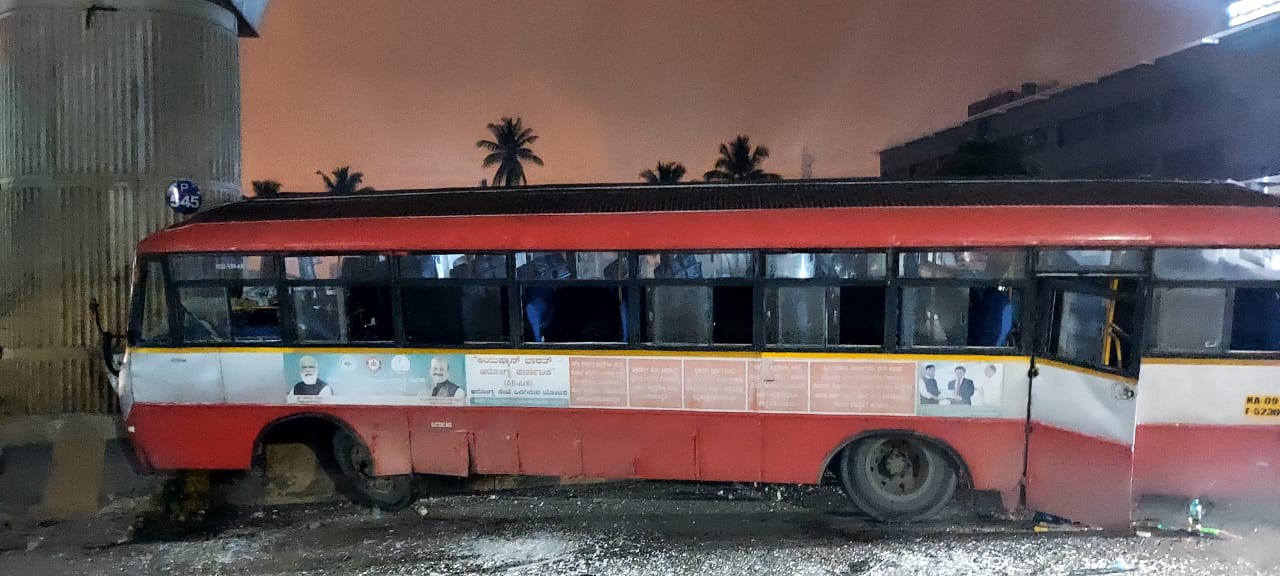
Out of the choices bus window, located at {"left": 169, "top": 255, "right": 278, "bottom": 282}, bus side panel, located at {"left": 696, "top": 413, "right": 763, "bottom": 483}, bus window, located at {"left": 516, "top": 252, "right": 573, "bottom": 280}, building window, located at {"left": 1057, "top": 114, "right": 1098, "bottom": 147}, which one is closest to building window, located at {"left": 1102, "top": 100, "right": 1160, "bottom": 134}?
building window, located at {"left": 1057, "top": 114, "right": 1098, "bottom": 147}

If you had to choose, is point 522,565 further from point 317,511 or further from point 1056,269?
point 1056,269

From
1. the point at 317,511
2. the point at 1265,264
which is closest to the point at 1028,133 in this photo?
the point at 1265,264

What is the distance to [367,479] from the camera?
285 inches

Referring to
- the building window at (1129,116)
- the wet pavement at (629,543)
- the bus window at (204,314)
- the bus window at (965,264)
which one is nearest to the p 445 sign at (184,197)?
the bus window at (204,314)

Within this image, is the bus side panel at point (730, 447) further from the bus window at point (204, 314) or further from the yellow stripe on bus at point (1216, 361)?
the bus window at point (204, 314)

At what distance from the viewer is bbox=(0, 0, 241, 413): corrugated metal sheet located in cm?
1009

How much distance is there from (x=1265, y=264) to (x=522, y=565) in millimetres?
5745

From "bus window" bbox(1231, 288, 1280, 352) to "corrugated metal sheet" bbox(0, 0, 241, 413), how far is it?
1155 centimetres

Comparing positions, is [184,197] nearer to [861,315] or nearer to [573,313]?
[573,313]

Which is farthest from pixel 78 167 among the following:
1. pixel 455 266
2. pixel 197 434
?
pixel 455 266

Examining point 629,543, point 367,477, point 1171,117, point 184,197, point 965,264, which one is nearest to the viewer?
point 965,264

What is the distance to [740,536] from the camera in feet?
20.8

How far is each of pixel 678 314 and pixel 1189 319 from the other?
3.68m

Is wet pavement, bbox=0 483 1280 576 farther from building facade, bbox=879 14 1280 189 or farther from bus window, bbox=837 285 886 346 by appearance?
building facade, bbox=879 14 1280 189
